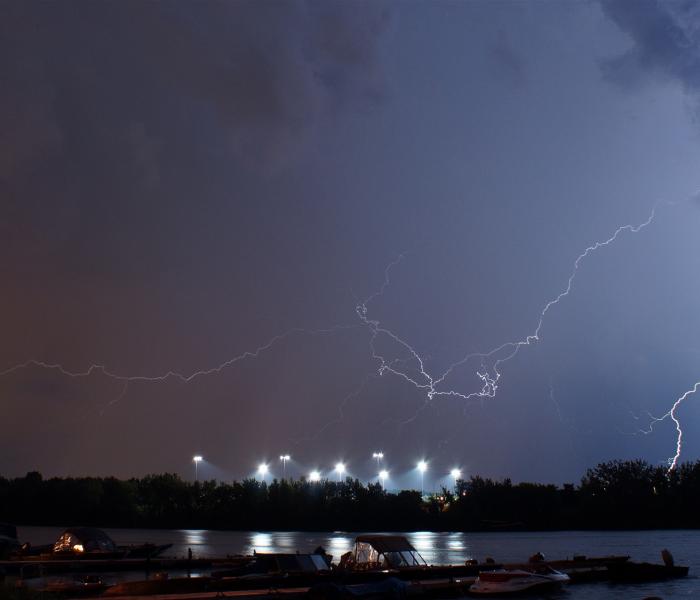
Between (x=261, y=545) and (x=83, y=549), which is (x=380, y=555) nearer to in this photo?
(x=83, y=549)

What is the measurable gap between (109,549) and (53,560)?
769 centimetres

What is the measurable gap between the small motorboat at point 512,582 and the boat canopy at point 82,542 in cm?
3282

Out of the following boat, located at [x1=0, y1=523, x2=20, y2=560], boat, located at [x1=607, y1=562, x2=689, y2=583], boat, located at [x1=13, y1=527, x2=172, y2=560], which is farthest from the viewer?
boat, located at [x1=0, y1=523, x2=20, y2=560]

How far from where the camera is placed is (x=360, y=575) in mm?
41156

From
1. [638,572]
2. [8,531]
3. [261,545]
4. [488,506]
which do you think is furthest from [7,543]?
[488,506]

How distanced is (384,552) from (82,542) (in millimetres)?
30198

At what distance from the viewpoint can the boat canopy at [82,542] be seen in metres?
63.0

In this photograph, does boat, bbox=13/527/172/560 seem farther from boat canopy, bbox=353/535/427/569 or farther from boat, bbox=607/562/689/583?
boat, bbox=607/562/689/583

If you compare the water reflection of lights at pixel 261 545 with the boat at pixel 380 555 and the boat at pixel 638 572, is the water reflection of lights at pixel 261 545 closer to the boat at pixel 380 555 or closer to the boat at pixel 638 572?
the boat at pixel 638 572

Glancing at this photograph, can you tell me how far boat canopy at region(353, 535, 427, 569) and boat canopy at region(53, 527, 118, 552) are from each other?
2784 centimetres

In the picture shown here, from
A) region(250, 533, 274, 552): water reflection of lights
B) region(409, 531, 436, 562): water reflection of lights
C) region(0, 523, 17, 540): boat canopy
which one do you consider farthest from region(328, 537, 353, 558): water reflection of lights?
region(0, 523, 17, 540): boat canopy

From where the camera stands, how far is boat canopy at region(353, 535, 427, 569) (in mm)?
43812

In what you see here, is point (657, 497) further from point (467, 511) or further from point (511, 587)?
point (511, 587)

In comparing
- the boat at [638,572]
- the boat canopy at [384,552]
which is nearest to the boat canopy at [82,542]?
the boat canopy at [384,552]
